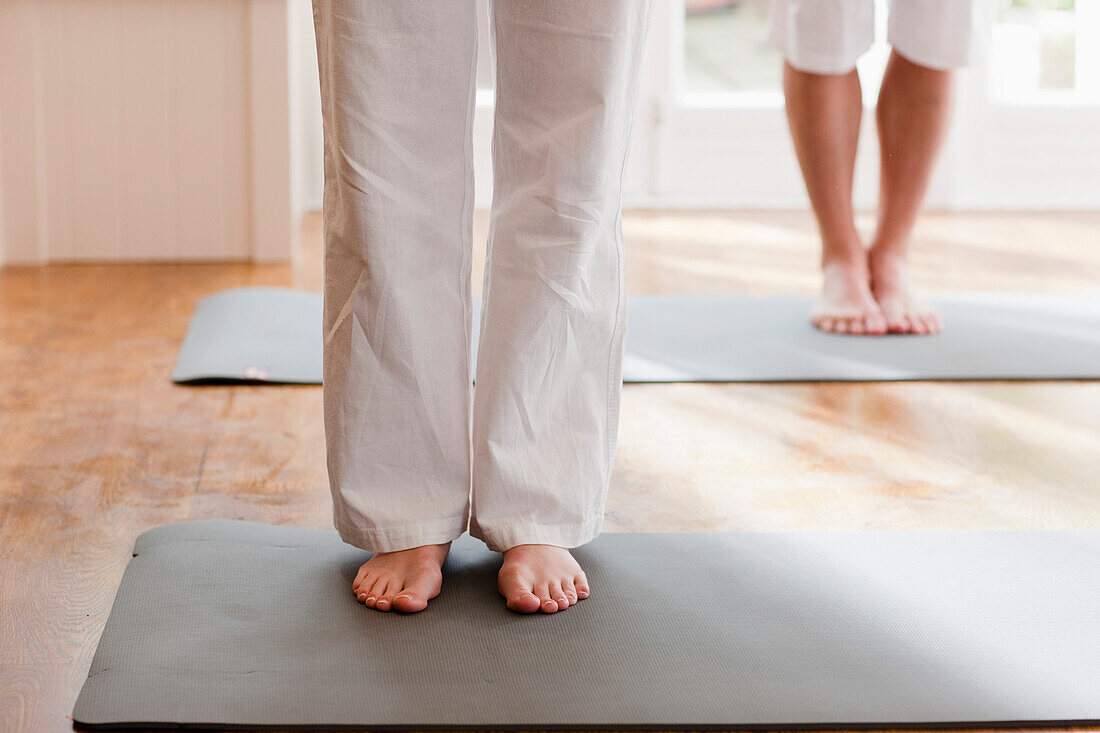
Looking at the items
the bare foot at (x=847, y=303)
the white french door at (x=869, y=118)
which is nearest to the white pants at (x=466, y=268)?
the bare foot at (x=847, y=303)

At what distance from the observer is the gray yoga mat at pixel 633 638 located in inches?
35.5

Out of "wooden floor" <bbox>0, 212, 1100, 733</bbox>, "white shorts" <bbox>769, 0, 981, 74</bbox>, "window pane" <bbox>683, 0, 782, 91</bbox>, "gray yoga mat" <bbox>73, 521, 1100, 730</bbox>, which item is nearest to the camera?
"gray yoga mat" <bbox>73, 521, 1100, 730</bbox>

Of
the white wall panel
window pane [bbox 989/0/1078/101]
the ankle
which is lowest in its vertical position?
the ankle

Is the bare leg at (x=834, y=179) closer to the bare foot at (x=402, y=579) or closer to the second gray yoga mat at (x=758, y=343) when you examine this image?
the second gray yoga mat at (x=758, y=343)

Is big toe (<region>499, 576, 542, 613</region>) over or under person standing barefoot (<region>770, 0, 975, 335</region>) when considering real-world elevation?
under

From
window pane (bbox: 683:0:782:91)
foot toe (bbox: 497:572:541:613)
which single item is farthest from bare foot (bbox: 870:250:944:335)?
window pane (bbox: 683:0:782:91)

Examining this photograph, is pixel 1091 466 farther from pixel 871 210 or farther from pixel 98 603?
pixel 871 210

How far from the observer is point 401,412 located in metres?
1.05

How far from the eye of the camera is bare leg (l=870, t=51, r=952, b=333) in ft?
7.00

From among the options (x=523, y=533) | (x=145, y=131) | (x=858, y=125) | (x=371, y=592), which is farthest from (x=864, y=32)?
(x=145, y=131)

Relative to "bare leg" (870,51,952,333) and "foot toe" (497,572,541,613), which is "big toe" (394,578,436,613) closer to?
"foot toe" (497,572,541,613)

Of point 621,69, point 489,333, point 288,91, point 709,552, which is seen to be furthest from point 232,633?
point 288,91

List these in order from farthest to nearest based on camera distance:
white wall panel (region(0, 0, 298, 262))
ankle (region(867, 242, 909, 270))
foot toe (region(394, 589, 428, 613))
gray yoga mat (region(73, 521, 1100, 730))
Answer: white wall panel (region(0, 0, 298, 262))
ankle (region(867, 242, 909, 270))
foot toe (region(394, 589, 428, 613))
gray yoga mat (region(73, 521, 1100, 730))

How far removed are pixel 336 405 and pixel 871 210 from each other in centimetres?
282
